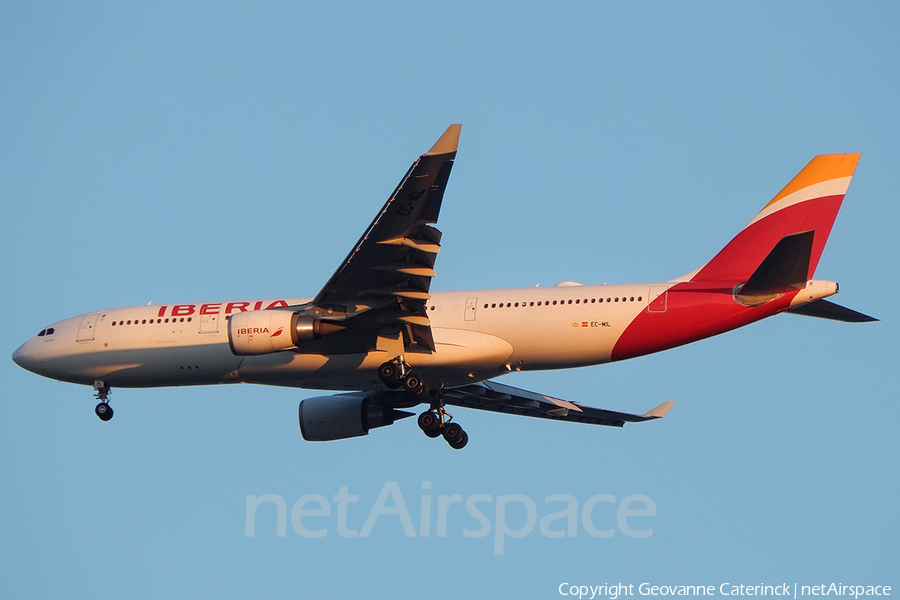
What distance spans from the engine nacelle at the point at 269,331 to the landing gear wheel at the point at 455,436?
5.40m

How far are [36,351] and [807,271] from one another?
2040 cm

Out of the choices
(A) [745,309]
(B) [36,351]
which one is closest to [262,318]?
(B) [36,351]

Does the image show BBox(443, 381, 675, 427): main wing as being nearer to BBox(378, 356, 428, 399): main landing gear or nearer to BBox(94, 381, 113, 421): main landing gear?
BBox(378, 356, 428, 399): main landing gear

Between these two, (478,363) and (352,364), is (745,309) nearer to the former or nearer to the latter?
(478,363)

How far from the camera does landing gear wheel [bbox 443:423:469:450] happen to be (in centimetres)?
2852

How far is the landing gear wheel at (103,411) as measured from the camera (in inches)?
1172

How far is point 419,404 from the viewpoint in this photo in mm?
30609

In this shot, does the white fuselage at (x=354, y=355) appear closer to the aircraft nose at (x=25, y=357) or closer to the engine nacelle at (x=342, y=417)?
the aircraft nose at (x=25, y=357)

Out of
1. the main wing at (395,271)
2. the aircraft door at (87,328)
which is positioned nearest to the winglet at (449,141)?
the main wing at (395,271)

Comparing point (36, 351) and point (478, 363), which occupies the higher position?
point (36, 351)

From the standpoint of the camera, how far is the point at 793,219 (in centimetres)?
2567

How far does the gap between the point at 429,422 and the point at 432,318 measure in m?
3.07

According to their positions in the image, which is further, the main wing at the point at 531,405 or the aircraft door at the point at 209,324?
the main wing at the point at 531,405

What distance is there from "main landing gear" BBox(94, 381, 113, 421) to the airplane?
0.30ft
